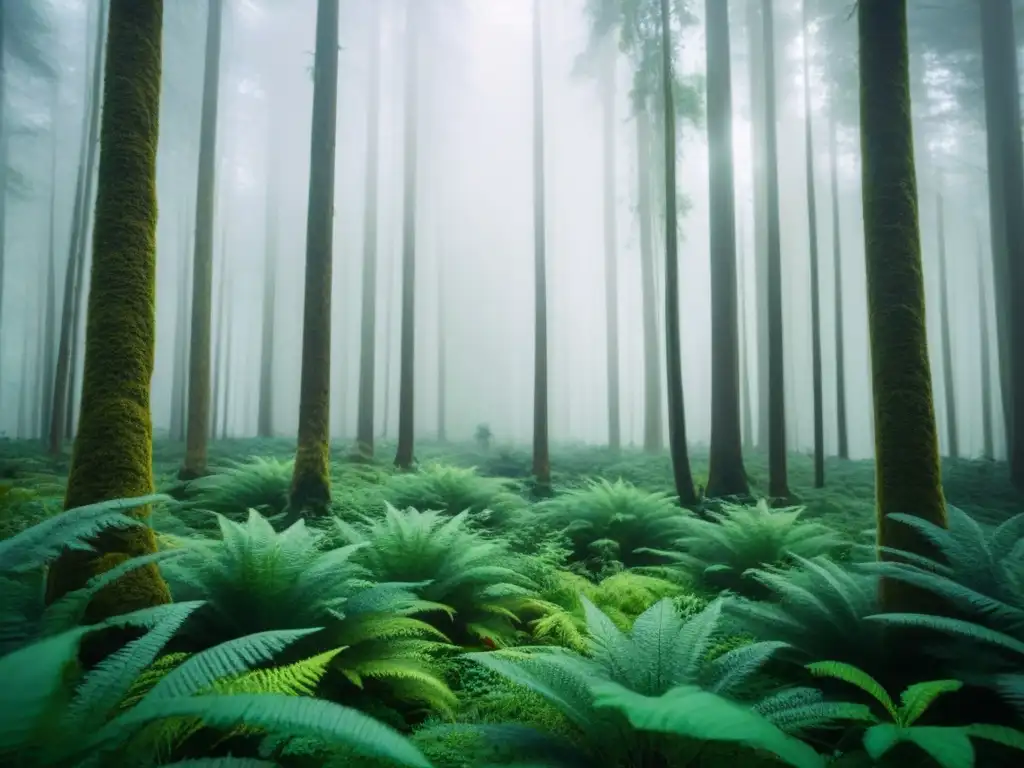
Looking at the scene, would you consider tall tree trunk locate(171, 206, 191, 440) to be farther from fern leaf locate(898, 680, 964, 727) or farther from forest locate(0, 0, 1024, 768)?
fern leaf locate(898, 680, 964, 727)

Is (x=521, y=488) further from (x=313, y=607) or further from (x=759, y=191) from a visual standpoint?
(x=759, y=191)

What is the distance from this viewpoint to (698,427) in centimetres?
6769

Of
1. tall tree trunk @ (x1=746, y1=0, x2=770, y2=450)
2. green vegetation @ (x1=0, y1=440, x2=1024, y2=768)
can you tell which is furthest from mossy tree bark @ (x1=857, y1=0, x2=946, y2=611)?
tall tree trunk @ (x1=746, y1=0, x2=770, y2=450)

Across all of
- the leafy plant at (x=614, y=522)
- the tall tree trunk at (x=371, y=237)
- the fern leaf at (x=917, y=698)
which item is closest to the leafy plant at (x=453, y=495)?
the leafy plant at (x=614, y=522)

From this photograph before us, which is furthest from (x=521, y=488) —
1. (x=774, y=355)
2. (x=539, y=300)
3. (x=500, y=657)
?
(x=500, y=657)

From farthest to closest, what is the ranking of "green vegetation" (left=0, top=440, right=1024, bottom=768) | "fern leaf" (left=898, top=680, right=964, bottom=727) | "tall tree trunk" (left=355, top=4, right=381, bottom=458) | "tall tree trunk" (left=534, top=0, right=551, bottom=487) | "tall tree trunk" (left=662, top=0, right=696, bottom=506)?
"tall tree trunk" (left=355, top=4, right=381, bottom=458) → "tall tree trunk" (left=534, top=0, right=551, bottom=487) → "tall tree trunk" (left=662, top=0, right=696, bottom=506) → "fern leaf" (left=898, top=680, right=964, bottom=727) → "green vegetation" (left=0, top=440, right=1024, bottom=768)

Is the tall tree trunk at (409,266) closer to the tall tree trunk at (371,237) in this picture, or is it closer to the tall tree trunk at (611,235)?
the tall tree trunk at (371,237)

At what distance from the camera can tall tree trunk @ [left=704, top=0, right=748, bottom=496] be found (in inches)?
370

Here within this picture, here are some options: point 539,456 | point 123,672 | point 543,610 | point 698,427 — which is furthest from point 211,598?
point 698,427

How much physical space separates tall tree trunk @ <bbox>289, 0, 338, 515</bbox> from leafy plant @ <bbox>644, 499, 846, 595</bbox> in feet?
15.3

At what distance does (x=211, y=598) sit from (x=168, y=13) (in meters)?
22.1

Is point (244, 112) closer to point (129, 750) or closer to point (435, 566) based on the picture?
point (435, 566)

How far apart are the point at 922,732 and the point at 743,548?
11.6 feet

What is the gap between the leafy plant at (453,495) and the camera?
7275 millimetres
